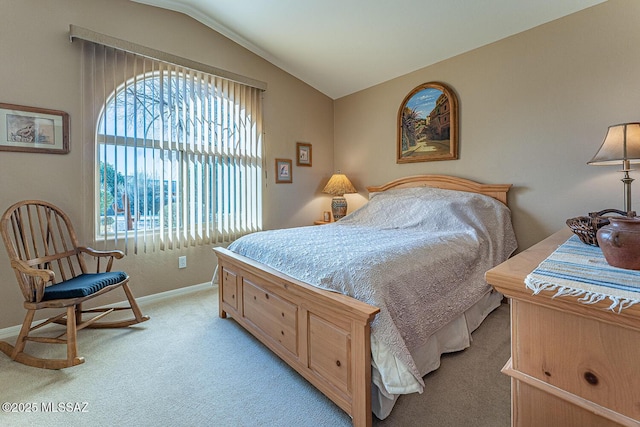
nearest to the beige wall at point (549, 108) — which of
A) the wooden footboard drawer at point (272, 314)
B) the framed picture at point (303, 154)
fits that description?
the framed picture at point (303, 154)

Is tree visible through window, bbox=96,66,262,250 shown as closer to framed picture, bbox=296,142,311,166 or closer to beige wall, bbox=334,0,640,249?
framed picture, bbox=296,142,311,166

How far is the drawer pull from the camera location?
1.88 ft

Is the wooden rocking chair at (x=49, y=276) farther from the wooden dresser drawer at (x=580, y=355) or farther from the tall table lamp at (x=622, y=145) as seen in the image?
the tall table lamp at (x=622, y=145)

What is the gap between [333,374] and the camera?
1381 mm

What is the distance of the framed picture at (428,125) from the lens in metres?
3.03

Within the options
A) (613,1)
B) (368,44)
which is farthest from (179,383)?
(613,1)

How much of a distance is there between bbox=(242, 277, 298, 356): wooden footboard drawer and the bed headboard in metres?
2.20

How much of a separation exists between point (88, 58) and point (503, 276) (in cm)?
335

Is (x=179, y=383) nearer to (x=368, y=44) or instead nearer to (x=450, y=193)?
(x=450, y=193)

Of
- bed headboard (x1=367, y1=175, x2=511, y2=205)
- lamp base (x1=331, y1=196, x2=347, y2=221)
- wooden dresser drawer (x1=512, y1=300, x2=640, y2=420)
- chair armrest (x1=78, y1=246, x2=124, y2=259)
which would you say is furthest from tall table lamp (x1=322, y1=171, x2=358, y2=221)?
wooden dresser drawer (x1=512, y1=300, x2=640, y2=420)

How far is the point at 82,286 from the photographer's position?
1.86 metres

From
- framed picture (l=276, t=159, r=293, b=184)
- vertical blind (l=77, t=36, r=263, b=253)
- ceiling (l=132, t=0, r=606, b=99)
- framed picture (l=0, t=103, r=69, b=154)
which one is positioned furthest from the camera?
framed picture (l=276, t=159, r=293, b=184)

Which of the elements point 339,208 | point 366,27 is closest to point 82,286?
point 339,208

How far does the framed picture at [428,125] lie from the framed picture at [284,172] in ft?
4.58
